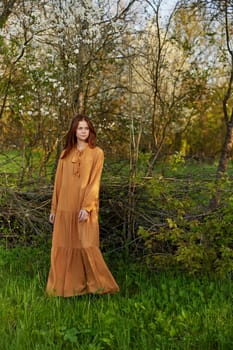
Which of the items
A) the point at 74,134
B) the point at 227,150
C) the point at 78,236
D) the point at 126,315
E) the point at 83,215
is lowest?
the point at 126,315

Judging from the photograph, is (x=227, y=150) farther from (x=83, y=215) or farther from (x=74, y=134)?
(x=83, y=215)

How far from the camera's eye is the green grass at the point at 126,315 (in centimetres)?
392

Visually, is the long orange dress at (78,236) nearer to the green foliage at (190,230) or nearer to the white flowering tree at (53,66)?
the green foliage at (190,230)

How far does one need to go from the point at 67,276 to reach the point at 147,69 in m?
5.51

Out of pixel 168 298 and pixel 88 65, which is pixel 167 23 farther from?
pixel 168 298

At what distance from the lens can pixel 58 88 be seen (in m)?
8.62

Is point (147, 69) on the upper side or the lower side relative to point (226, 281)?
upper

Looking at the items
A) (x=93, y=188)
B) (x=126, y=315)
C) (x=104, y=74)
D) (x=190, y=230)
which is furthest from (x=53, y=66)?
(x=126, y=315)

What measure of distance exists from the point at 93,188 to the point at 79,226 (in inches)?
15.5

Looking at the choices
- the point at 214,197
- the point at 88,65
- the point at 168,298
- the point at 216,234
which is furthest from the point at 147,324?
the point at 88,65

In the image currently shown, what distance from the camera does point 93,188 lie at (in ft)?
17.0

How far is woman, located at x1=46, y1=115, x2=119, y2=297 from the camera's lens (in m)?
5.16

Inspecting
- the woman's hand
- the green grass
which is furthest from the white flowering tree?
→ the green grass

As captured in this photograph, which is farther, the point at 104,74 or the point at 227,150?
the point at 104,74
